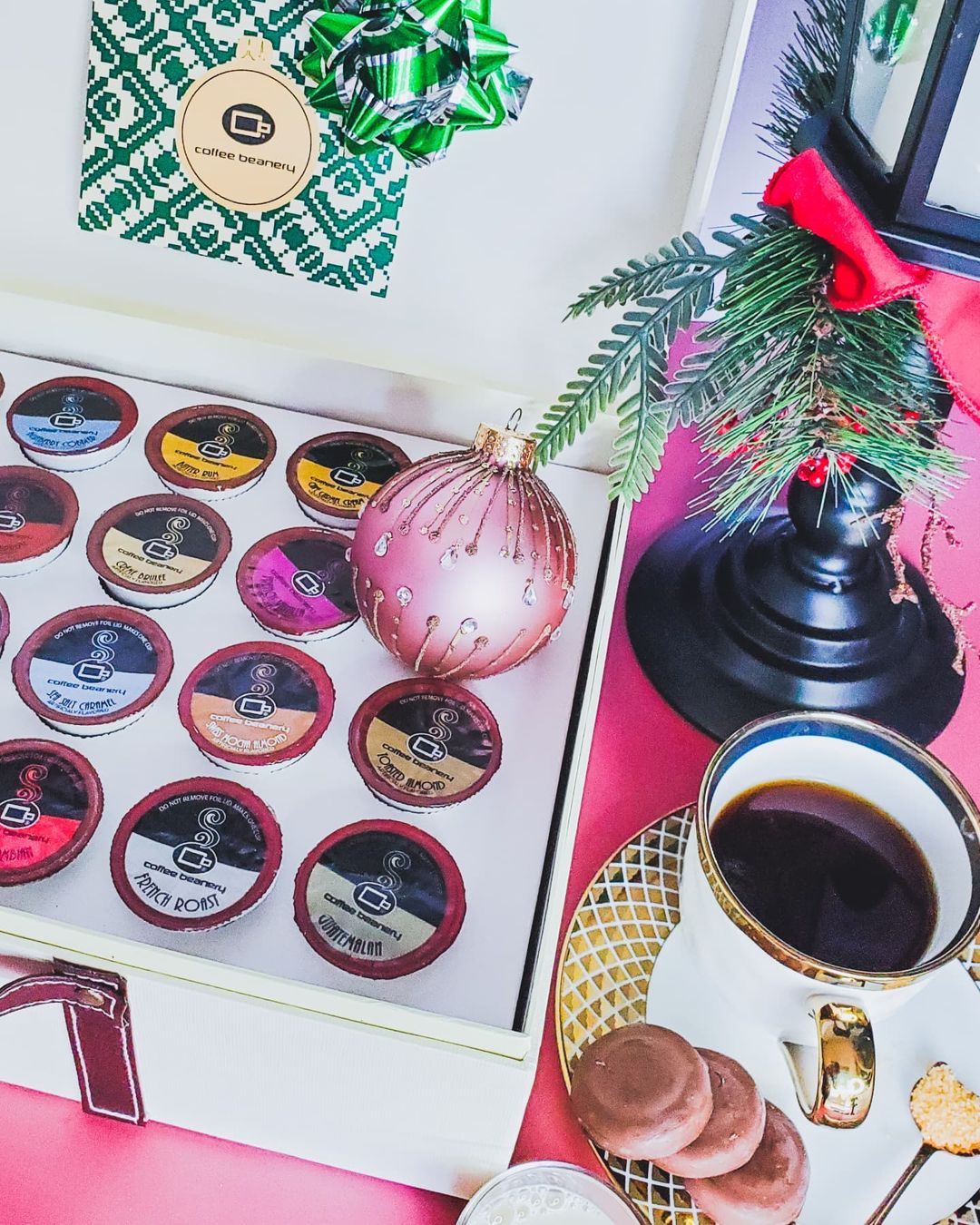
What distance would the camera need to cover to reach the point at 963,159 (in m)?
0.44

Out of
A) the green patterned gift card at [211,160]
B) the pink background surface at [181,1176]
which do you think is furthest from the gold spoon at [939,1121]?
the green patterned gift card at [211,160]

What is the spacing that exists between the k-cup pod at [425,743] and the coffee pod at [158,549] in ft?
0.50

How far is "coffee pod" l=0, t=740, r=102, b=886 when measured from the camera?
0.54 meters

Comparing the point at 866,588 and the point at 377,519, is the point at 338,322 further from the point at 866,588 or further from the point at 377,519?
the point at 866,588

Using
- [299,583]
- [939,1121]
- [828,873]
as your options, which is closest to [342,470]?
[299,583]

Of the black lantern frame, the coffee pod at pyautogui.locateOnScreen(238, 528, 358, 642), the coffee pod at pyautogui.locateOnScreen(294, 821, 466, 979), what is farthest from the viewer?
the coffee pod at pyautogui.locateOnScreen(238, 528, 358, 642)

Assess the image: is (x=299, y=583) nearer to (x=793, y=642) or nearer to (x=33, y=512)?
(x=33, y=512)

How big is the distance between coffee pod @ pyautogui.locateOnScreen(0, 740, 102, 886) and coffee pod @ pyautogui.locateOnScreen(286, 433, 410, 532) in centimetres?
24

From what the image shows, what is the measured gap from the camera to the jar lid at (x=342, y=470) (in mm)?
737

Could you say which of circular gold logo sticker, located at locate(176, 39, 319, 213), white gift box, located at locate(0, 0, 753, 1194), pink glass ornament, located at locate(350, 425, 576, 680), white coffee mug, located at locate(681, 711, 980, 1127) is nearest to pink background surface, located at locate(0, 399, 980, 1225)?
white gift box, located at locate(0, 0, 753, 1194)

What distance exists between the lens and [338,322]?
809 mm

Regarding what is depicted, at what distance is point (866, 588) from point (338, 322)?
45cm

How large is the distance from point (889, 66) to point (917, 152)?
74 millimetres

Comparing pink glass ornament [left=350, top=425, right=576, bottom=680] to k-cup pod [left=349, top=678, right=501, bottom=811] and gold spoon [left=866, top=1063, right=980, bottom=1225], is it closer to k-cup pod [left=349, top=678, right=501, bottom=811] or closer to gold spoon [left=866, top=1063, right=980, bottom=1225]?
k-cup pod [left=349, top=678, right=501, bottom=811]
